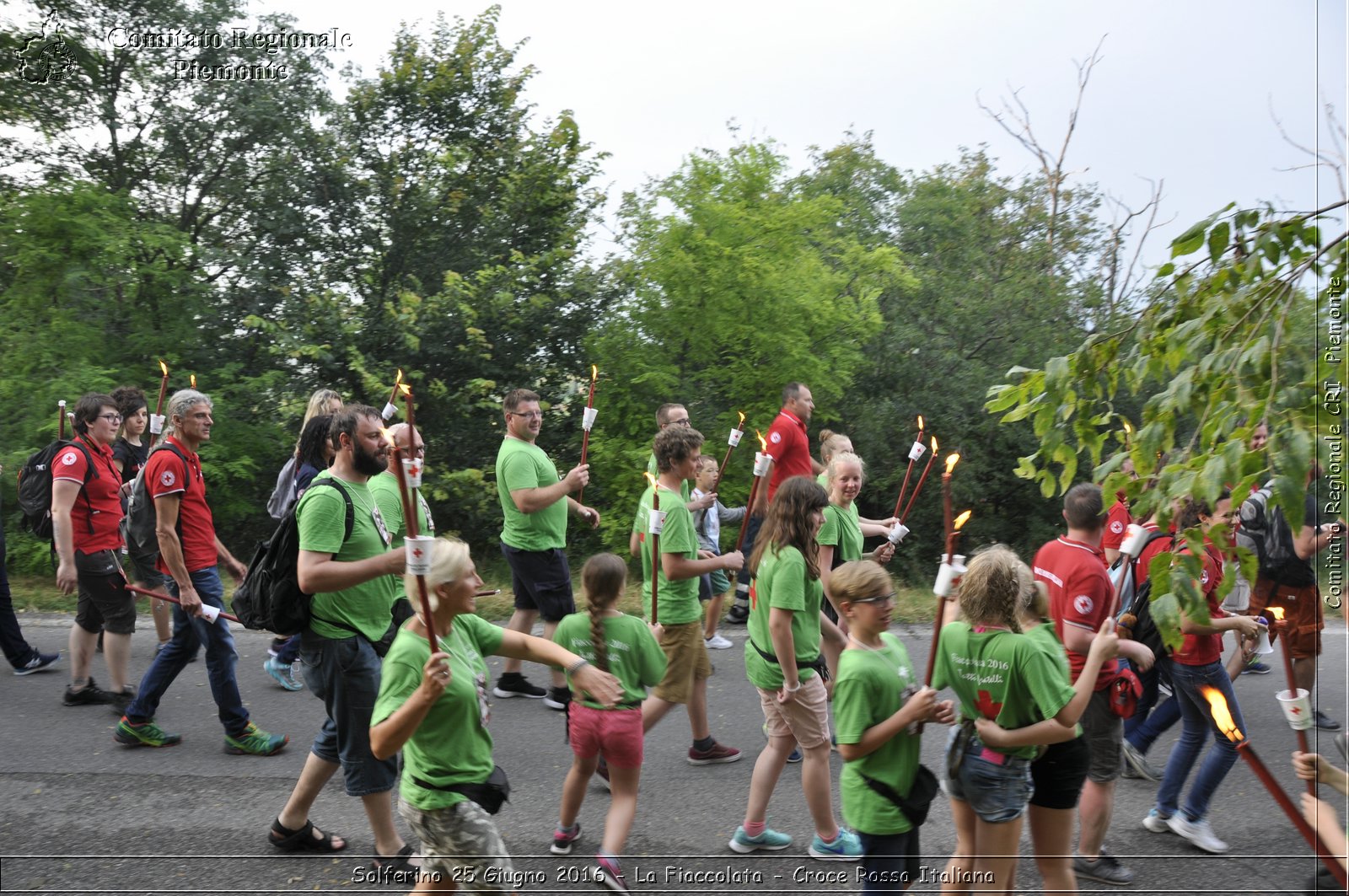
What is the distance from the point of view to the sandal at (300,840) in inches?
175

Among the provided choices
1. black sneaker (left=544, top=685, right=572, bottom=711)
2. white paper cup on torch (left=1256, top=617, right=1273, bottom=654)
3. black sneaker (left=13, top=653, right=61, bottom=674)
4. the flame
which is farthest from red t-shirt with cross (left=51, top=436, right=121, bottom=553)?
white paper cup on torch (left=1256, top=617, right=1273, bottom=654)

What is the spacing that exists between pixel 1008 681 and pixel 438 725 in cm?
188

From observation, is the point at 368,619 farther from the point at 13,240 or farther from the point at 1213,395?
the point at 13,240

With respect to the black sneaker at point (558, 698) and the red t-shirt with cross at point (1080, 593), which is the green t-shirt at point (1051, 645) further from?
the black sneaker at point (558, 698)

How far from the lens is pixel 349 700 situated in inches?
165

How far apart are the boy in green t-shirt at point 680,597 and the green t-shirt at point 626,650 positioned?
54 centimetres

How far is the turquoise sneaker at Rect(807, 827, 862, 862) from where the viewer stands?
4.49 meters

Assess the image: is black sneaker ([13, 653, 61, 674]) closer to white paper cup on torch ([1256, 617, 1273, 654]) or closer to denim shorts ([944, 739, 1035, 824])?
denim shorts ([944, 739, 1035, 824])

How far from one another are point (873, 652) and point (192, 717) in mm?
4572

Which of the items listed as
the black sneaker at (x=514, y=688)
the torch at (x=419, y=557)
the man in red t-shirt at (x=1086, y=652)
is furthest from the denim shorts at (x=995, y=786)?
the black sneaker at (x=514, y=688)

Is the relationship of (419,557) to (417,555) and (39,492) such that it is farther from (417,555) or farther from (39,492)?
(39,492)

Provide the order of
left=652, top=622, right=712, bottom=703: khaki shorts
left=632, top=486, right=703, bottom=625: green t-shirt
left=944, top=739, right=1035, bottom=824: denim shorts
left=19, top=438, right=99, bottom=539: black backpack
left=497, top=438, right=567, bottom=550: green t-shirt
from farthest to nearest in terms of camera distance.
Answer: left=19, top=438, right=99, bottom=539: black backpack < left=497, top=438, right=567, bottom=550: green t-shirt < left=652, top=622, right=712, bottom=703: khaki shorts < left=632, top=486, right=703, bottom=625: green t-shirt < left=944, top=739, right=1035, bottom=824: denim shorts

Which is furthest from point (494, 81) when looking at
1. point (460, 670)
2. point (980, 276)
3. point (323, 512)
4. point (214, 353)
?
point (460, 670)

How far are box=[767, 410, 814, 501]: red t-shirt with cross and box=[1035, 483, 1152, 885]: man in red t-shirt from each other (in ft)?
11.2
